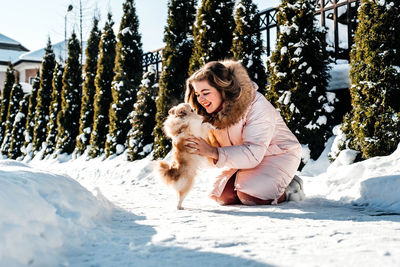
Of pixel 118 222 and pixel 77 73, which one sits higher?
pixel 77 73

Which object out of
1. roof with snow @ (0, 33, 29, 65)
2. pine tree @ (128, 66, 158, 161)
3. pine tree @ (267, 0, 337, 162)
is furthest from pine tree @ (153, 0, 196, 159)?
roof with snow @ (0, 33, 29, 65)

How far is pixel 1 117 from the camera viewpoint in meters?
25.2

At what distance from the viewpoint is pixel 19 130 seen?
21.6 metres

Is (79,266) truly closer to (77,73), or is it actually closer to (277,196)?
(277,196)

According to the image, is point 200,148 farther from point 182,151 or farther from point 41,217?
point 41,217

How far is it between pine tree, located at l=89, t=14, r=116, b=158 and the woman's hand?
1025cm

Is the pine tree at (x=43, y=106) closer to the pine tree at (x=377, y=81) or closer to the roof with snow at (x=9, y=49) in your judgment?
the pine tree at (x=377, y=81)

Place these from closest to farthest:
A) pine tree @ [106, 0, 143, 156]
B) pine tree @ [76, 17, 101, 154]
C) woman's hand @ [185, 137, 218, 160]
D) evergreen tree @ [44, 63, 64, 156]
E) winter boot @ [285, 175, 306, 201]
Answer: woman's hand @ [185, 137, 218, 160]
winter boot @ [285, 175, 306, 201]
pine tree @ [106, 0, 143, 156]
pine tree @ [76, 17, 101, 154]
evergreen tree @ [44, 63, 64, 156]

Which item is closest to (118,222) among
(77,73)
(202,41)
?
(202,41)

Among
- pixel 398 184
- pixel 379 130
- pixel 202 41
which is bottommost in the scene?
pixel 398 184

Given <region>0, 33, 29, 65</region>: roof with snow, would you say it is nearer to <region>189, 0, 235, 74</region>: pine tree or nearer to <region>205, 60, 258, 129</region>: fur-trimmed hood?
<region>189, 0, 235, 74</region>: pine tree

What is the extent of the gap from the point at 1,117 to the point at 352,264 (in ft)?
92.3

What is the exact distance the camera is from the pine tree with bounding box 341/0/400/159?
525 centimetres

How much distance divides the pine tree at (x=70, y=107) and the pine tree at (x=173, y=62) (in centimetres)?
773
